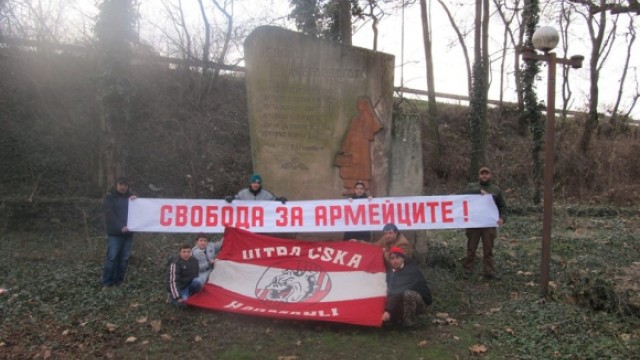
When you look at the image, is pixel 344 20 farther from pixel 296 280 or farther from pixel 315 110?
pixel 296 280

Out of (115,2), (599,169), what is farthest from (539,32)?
(599,169)

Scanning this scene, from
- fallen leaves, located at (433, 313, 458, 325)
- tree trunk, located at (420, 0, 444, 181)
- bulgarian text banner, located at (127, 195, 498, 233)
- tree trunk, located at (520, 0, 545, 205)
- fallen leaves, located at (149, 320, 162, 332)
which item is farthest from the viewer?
tree trunk, located at (420, 0, 444, 181)

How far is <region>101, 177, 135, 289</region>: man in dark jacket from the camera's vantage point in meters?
8.14

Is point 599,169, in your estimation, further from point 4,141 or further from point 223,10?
point 4,141

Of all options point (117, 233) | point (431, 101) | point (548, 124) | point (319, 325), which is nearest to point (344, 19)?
point (431, 101)

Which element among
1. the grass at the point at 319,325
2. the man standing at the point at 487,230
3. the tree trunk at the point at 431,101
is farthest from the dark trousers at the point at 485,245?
the tree trunk at the point at 431,101

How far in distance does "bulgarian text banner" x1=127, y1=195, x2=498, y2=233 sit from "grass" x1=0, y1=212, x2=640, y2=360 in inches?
40.5

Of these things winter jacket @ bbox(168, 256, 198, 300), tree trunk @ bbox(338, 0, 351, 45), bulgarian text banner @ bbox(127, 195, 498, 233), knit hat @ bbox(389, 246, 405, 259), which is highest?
tree trunk @ bbox(338, 0, 351, 45)

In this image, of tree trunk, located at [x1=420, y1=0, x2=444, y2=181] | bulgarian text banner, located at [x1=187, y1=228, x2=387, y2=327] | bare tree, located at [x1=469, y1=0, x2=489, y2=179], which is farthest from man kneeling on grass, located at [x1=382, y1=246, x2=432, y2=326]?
tree trunk, located at [x1=420, y1=0, x2=444, y2=181]

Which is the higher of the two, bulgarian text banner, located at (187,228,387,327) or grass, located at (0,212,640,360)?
bulgarian text banner, located at (187,228,387,327)

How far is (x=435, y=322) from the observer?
6766 millimetres

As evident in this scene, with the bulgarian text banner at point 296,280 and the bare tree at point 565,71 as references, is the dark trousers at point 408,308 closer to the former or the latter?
the bulgarian text banner at point 296,280

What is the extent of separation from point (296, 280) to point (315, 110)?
332 centimetres

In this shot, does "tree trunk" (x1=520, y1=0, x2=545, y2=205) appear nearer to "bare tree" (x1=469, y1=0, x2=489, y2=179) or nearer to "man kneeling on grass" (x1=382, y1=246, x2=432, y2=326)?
"bare tree" (x1=469, y1=0, x2=489, y2=179)
